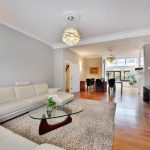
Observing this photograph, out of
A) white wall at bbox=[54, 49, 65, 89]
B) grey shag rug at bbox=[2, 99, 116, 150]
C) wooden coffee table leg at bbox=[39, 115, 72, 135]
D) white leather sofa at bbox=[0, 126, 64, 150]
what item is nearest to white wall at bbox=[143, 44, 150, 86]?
grey shag rug at bbox=[2, 99, 116, 150]

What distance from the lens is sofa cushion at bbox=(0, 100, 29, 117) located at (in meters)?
2.55

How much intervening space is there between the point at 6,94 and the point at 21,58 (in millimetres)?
1599

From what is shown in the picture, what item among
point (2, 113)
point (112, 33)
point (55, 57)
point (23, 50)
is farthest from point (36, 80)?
point (112, 33)

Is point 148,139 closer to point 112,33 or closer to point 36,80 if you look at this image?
point 112,33

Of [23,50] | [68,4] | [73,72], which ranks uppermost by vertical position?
[68,4]

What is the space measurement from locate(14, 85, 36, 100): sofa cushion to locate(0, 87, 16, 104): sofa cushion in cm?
14

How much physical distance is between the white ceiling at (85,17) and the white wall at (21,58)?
35 cm

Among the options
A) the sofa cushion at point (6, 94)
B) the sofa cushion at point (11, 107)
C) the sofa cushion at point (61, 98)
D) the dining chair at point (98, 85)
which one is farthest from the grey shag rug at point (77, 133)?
the dining chair at point (98, 85)

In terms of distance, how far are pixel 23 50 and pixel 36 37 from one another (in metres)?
0.93

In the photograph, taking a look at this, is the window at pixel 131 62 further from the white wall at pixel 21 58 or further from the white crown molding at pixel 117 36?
the white wall at pixel 21 58

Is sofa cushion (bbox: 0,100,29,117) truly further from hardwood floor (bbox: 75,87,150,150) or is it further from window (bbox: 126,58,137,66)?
window (bbox: 126,58,137,66)

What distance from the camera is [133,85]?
10.8 metres

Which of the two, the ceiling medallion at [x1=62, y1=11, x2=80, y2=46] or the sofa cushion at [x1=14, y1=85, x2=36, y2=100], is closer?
the ceiling medallion at [x1=62, y1=11, x2=80, y2=46]

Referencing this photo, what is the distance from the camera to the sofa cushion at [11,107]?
2551 millimetres
